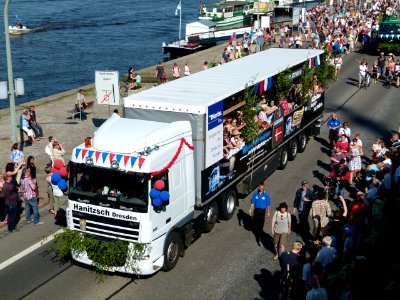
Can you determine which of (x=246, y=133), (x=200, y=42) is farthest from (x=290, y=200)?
(x=200, y=42)

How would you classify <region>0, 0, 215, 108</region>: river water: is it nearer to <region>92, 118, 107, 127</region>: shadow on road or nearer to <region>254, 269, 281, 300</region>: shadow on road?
<region>92, 118, 107, 127</region>: shadow on road

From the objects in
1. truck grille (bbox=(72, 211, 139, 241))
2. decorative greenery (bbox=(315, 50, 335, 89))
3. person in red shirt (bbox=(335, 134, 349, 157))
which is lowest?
person in red shirt (bbox=(335, 134, 349, 157))

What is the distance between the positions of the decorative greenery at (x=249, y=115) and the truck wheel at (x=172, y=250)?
14.5 ft

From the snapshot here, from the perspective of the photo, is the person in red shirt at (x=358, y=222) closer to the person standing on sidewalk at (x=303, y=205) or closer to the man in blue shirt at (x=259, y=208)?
the person standing on sidewalk at (x=303, y=205)

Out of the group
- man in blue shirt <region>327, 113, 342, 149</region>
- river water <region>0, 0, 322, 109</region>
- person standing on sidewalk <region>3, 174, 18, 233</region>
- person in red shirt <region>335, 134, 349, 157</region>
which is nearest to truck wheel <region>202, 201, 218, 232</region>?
person standing on sidewalk <region>3, 174, 18, 233</region>

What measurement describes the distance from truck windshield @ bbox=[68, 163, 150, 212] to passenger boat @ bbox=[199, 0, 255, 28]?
5480 cm

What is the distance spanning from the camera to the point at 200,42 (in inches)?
2430

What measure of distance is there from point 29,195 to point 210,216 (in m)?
4.83

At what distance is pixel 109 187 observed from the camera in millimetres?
12680

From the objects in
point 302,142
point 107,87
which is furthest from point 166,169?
point 302,142

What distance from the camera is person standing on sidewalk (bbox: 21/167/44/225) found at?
1559cm

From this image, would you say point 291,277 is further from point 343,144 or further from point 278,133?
point 343,144

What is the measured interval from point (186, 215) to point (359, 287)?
483 cm

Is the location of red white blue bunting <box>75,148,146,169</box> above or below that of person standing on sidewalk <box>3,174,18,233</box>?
above
